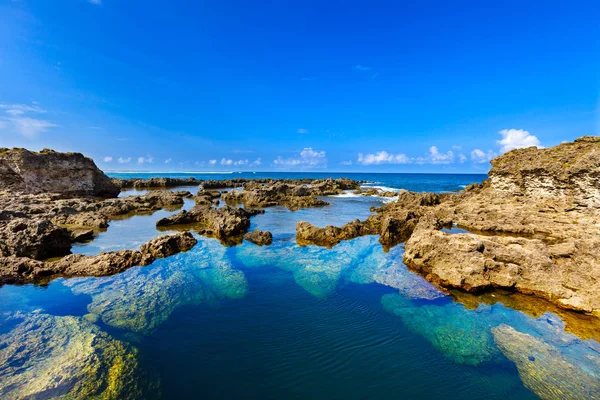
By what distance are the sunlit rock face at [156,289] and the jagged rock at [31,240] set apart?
4936 millimetres

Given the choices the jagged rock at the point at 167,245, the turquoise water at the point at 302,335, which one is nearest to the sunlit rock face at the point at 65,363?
the turquoise water at the point at 302,335

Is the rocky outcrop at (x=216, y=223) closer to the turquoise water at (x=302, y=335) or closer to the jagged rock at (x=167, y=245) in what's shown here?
the jagged rock at (x=167, y=245)

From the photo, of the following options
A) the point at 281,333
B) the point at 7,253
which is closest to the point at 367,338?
the point at 281,333

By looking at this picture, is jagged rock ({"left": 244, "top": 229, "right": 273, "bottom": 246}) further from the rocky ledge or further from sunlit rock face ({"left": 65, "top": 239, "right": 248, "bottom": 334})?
sunlit rock face ({"left": 65, "top": 239, "right": 248, "bottom": 334})

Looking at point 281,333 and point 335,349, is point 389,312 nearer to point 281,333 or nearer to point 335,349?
point 335,349

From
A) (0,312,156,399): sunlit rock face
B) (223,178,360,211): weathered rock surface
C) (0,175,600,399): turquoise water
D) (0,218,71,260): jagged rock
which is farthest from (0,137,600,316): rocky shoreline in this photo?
(0,312,156,399): sunlit rock face

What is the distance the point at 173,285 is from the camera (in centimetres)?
1176

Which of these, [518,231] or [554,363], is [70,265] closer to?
[554,363]

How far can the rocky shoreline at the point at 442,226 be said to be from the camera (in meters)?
11.5

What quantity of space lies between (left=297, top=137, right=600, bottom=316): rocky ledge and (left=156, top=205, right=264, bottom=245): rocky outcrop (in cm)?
501

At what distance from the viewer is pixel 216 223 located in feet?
70.5

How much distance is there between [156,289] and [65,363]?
4484 mm

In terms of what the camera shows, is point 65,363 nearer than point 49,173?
Yes

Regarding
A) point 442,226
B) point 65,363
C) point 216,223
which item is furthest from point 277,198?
point 65,363
